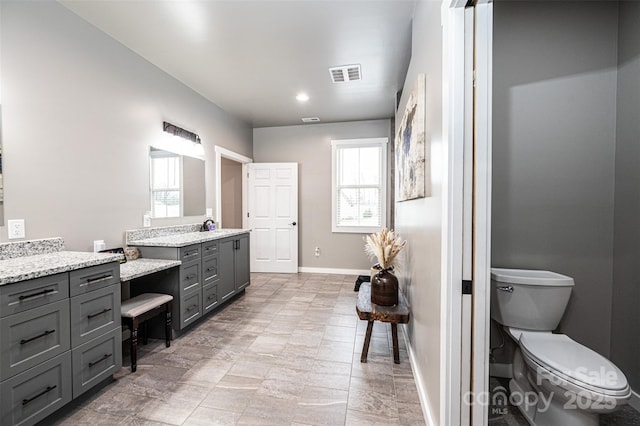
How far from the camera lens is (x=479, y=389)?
1.19 m

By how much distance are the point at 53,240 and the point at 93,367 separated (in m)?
0.95

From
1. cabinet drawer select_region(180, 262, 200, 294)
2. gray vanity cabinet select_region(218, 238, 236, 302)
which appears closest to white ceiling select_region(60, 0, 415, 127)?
gray vanity cabinet select_region(218, 238, 236, 302)

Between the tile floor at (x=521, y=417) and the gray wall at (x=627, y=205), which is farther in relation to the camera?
the gray wall at (x=627, y=205)

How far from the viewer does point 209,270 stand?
9.79 feet

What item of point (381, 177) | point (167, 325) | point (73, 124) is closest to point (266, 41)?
point (73, 124)

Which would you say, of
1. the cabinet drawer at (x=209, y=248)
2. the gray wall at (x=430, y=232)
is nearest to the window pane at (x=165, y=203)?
the cabinet drawer at (x=209, y=248)

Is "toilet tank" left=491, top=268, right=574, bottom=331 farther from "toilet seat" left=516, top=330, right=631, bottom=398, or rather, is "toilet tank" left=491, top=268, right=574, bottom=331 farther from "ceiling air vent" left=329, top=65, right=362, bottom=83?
"ceiling air vent" left=329, top=65, right=362, bottom=83

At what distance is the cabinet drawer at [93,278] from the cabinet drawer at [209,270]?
1020 mm

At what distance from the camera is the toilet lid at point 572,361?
129 centimetres

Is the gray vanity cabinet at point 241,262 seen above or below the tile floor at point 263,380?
above

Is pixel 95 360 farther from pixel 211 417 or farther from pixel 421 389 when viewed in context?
pixel 421 389

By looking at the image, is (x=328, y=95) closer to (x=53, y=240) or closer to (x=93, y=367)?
(x=53, y=240)

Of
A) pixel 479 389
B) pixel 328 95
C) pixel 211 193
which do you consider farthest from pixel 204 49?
pixel 479 389

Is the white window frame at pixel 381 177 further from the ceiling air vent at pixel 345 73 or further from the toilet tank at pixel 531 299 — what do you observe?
the toilet tank at pixel 531 299
